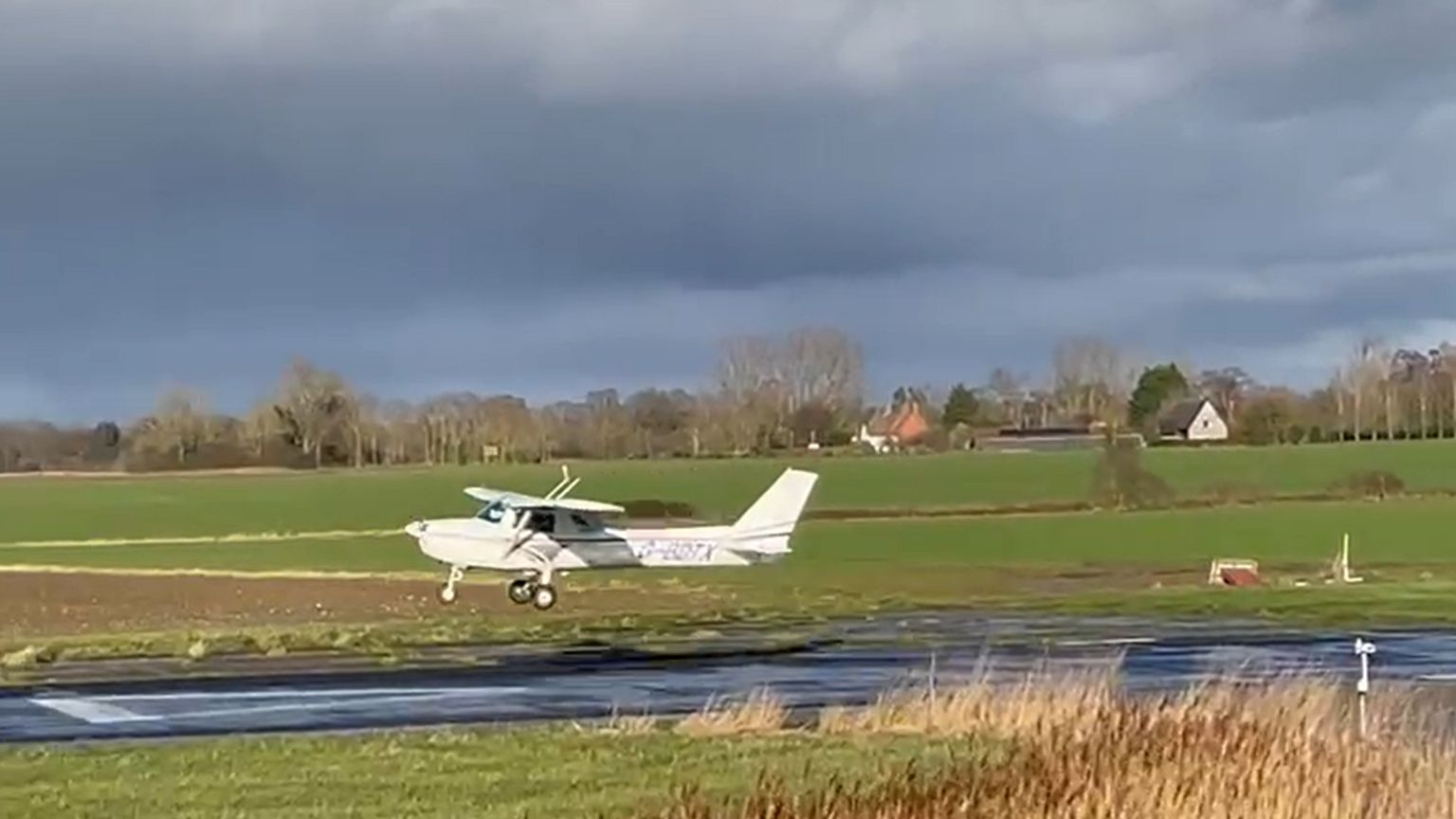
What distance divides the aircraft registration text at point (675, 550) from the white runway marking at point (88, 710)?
75.5 ft

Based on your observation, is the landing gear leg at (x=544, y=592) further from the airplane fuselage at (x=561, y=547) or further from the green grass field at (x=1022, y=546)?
the green grass field at (x=1022, y=546)

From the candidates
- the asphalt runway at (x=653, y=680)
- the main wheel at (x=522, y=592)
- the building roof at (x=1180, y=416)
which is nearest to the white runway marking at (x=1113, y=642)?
the asphalt runway at (x=653, y=680)

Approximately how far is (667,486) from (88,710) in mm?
79363

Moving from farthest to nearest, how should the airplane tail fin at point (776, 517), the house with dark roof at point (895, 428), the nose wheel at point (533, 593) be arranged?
1. the house with dark roof at point (895, 428)
2. the airplane tail fin at point (776, 517)
3. the nose wheel at point (533, 593)

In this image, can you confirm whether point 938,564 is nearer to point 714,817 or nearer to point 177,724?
point 177,724

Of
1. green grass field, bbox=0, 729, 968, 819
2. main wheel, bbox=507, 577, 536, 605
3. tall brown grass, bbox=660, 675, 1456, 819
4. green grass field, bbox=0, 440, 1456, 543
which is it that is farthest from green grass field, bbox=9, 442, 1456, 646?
tall brown grass, bbox=660, 675, 1456, 819

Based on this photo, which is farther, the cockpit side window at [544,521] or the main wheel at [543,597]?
Answer: the cockpit side window at [544,521]

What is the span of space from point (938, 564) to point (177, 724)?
41.0 metres

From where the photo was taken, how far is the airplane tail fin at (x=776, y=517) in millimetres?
49938

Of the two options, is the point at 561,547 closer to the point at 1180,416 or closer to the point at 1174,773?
the point at 1174,773

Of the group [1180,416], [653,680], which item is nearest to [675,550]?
[653,680]

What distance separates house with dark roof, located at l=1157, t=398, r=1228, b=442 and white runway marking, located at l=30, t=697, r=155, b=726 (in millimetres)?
128101

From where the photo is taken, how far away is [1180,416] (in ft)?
523

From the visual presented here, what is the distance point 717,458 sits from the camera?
137375 millimetres
